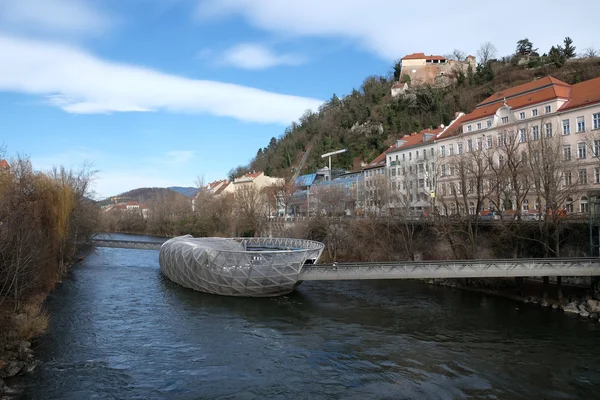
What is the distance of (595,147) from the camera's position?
104ft

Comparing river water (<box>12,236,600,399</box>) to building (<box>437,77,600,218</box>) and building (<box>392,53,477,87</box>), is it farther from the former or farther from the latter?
building (<box>392,53,477,87</box>)

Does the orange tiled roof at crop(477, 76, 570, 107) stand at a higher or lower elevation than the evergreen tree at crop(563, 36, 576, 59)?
lower

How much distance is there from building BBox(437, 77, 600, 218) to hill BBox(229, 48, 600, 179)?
20.6 m

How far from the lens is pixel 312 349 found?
17.2 meters

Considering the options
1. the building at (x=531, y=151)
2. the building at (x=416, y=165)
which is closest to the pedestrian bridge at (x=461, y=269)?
the building at (x=531, y=151)

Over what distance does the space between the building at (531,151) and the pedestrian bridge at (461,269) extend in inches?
176

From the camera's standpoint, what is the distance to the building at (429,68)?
310 feet

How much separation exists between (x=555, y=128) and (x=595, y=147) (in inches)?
254

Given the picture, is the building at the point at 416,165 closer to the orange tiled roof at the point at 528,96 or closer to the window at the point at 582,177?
the orange tiled roof at the point at 528,96

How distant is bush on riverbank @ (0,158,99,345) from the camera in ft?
55.4

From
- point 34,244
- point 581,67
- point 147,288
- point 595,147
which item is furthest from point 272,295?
point 581,67

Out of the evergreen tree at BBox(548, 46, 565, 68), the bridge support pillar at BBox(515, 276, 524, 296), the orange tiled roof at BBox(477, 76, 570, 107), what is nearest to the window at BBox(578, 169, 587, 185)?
the bridge support pillar at BBox(515, 276, 524, 296)

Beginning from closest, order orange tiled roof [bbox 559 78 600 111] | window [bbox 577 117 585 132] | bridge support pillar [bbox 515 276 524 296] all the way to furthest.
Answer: bridge support pillar [bbox 515 276 524 296]
orange tiled roof [bbox 559 78 600 111]
window [bbox 577 117 585 132]

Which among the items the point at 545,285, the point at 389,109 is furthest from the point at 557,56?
the point at 545,285
